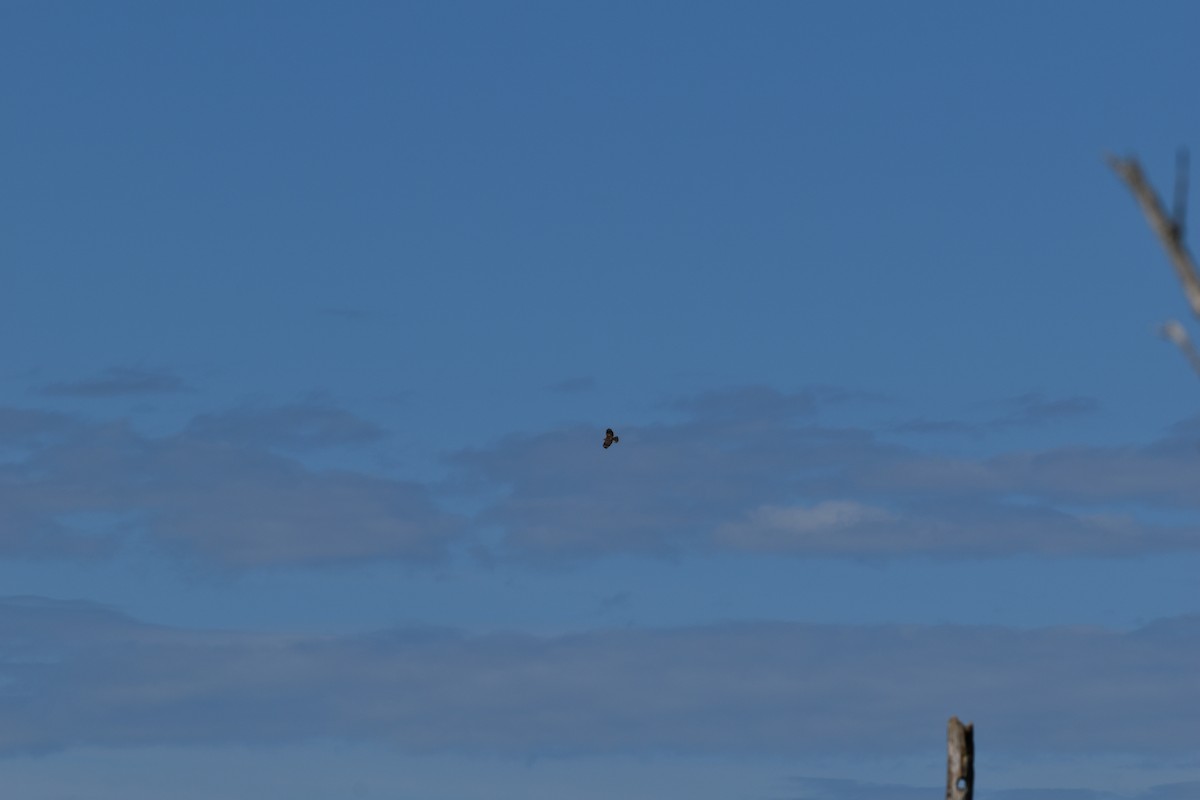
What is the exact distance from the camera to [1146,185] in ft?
42.3

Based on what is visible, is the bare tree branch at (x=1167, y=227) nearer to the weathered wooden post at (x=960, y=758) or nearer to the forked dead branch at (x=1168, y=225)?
the forked dead branch at (x=1168, y=225)

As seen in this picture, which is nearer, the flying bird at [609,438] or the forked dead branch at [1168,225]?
the forked dead branch at [1168,225]

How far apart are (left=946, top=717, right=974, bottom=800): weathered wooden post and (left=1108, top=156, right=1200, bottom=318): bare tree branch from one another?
31.0 meters

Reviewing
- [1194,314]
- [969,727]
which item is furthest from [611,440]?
[1194,314]

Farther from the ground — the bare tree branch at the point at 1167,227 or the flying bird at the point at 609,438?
the flying bird at the point at 609,438

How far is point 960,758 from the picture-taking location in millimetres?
43062

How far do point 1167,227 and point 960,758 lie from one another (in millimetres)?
31534

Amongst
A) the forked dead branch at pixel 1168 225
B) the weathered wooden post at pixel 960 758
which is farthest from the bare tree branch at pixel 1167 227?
the weathered wooden post at pixel 960 758

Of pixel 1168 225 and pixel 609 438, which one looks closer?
Result: pixel 1168 225

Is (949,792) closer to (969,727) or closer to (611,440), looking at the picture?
(969,727)

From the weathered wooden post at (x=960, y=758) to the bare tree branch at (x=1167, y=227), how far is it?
31046 millimetres

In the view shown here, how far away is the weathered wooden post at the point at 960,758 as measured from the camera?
43.0m

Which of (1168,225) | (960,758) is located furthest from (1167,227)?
(960,758)

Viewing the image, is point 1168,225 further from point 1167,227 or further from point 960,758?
point 960,758
